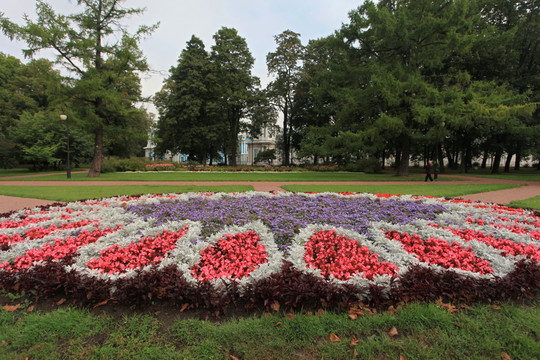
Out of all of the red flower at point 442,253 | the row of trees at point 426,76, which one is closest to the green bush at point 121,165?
the row of trees at point 426,76

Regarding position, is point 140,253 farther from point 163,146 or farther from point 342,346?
point 163,146

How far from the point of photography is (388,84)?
54.0ft

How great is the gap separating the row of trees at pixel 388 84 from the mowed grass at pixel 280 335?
51.7 ft

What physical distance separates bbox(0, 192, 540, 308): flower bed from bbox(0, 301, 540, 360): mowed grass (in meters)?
0.17

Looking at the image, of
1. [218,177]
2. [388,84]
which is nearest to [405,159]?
[388,84]

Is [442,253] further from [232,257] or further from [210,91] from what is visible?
[210,91]

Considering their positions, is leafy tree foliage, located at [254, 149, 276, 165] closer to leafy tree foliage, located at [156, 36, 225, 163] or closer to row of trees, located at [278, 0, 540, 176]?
leafy tree foliage, located at [156, 36, 225, 163]

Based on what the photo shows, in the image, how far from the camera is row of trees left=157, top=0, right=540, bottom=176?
647 inches

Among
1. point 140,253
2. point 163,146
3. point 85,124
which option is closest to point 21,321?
point 140,253

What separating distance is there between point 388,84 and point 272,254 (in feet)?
55.1

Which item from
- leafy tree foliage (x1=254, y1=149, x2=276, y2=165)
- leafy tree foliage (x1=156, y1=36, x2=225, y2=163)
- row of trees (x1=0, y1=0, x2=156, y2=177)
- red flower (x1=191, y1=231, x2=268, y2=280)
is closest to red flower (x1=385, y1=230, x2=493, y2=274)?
red flower (x1=191, y1=231, x2=268, y2=280)

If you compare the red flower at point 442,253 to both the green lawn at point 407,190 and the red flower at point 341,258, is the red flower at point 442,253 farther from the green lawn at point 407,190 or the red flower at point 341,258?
the green lawn at point 407,190

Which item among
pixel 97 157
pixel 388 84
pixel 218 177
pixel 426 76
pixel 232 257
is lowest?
pixel 218 177

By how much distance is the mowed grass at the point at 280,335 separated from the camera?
1.84 metres
